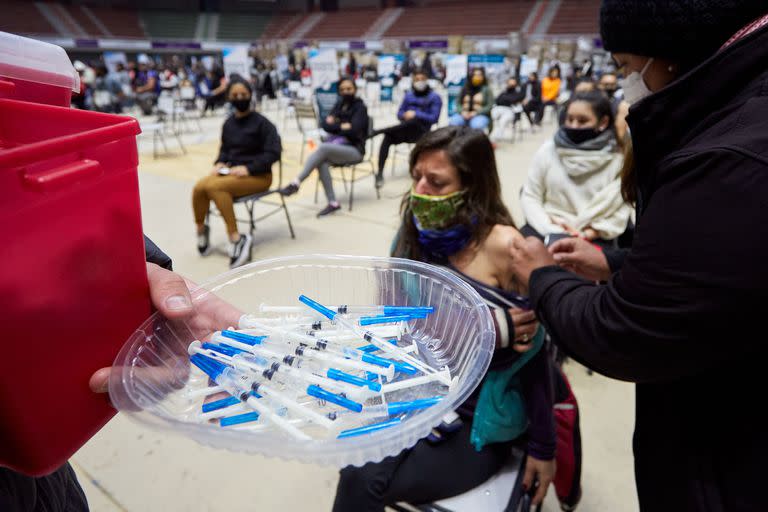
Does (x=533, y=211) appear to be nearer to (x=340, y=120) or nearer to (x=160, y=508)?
(x=160, y=508)

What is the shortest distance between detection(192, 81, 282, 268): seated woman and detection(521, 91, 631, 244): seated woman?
237 centimetres

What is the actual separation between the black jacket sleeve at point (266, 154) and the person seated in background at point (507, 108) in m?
4.97

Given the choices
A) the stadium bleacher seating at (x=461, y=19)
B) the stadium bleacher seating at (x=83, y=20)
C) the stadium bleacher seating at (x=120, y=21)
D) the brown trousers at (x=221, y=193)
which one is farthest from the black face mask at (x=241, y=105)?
the stadium bleacher seating at (x=120, y=21)

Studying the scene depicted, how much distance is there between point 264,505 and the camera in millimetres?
1705

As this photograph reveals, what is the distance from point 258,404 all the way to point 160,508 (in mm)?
1507

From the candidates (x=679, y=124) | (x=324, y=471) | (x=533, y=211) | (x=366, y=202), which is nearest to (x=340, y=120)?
(x=366, y=202)

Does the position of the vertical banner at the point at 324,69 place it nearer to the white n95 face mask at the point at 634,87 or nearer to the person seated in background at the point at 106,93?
the white n95 face mask at the point at 634,87

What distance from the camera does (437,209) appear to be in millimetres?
1446

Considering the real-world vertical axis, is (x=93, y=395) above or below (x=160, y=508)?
above

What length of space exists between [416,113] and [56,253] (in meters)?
6.10

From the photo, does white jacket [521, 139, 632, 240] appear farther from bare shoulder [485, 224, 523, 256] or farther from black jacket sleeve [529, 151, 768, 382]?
black jacket sleeve [529, 151, 768, 382]

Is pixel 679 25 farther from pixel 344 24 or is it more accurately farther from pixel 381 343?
pixel 344 24

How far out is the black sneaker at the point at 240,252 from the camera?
12.3 feet

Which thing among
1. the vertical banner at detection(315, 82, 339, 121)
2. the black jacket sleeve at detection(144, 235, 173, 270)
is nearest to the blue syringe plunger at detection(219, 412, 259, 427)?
the black jacket sleeve at detection(144, 235, 173, 270)
